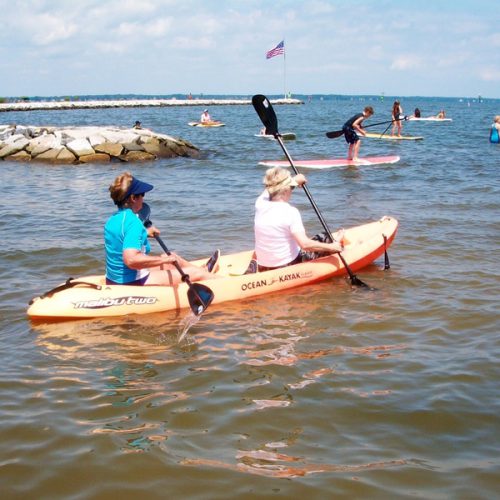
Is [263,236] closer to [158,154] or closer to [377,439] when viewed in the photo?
[377,439]

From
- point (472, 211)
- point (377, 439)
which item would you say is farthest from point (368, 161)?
point (377, 439)

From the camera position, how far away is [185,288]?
646 cm

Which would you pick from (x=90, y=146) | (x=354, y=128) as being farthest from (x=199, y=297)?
(x=90, y=146)

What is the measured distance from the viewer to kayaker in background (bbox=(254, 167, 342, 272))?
6.48 meters

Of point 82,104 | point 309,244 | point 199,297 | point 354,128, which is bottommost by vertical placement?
point 199,297

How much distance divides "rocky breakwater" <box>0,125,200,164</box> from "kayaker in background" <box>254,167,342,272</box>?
15.1m

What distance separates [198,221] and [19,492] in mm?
8236

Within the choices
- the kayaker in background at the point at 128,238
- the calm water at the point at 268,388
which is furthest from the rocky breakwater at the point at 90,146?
the kayaker in background at the point at 128,238

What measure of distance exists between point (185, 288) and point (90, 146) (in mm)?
16031

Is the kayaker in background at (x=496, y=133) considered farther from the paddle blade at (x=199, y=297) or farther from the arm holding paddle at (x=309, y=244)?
the paddle blade at (x=199, y=297)

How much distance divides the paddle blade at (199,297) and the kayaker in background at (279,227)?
102 centimetres

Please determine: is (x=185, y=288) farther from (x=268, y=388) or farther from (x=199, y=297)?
(x=268, y=388)

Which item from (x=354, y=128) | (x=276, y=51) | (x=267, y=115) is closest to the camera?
(x=267, y=115)

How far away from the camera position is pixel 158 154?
22.0 metres
